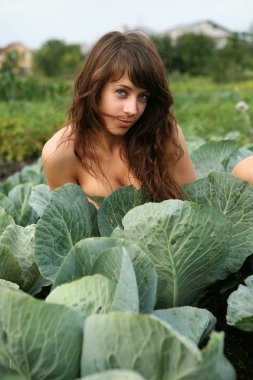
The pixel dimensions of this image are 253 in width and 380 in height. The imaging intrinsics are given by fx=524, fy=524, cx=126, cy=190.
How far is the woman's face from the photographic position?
1938mm

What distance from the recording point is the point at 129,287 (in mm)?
1135

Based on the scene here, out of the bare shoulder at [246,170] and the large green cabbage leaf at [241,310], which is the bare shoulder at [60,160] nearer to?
the bare shoulder at [246,170]

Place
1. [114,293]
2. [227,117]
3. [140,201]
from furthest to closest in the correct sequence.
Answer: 1. [227,117]
2. [140,201]
3. [114,293]

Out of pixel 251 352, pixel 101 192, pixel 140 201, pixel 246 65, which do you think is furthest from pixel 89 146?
pixel 246 65

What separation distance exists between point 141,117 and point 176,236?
878 millimetres

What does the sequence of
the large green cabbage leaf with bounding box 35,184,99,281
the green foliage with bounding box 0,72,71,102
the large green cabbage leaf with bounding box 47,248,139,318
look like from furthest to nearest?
1. the green foliage with bounding box 0,72,71,102
2. the large green cabbage leaf with bounding box 35,184,99,281
3. the large green cabbage leaf with bounding box 47,248,139,318

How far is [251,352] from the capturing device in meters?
1.58

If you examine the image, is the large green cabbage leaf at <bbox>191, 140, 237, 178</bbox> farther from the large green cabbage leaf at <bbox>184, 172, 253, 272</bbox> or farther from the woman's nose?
the large green cabbage leaf at <bbox>184, 172, 253, 272</bbox>

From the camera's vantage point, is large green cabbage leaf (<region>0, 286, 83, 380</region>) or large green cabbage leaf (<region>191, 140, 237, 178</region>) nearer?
large green cabbage leaf (<region>0, 286, 83, 380</region>)

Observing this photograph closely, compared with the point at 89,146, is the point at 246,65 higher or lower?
lower

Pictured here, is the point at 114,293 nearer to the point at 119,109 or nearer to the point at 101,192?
the point at 119,109

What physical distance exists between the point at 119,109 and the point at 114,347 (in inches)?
45.3

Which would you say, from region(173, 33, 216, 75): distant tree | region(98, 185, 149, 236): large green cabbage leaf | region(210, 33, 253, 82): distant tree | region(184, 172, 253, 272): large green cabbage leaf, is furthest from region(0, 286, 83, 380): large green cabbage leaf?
region(173, 33, 216, 75): distant tree

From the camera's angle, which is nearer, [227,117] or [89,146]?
[89,146]
